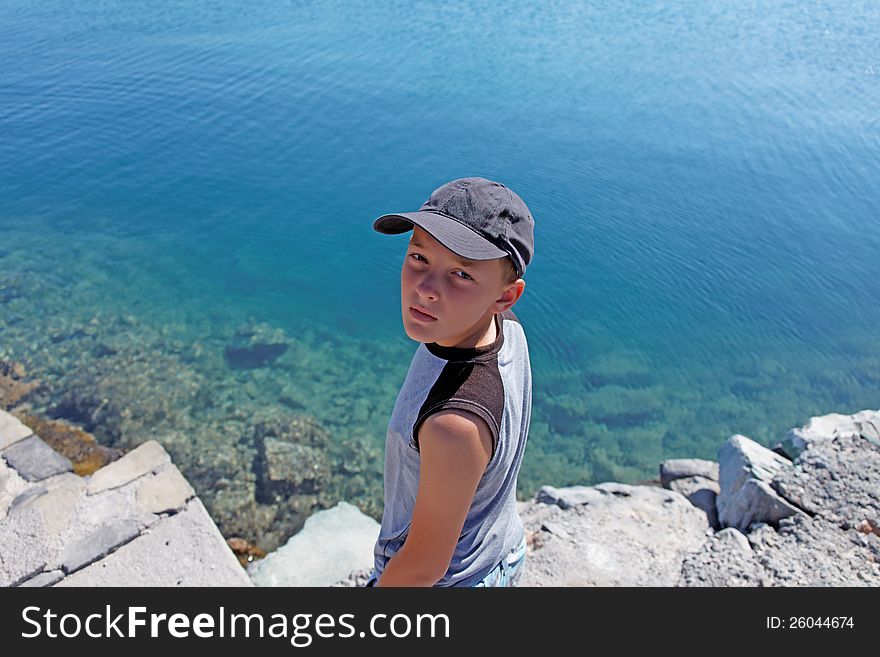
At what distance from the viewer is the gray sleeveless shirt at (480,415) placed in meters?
1.45

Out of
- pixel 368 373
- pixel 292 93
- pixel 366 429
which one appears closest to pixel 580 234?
pixel 368 373

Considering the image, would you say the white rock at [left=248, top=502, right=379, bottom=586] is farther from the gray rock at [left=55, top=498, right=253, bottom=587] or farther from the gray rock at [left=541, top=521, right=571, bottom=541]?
the gray rock at [left=541, top=521, right=571, bottom=541]

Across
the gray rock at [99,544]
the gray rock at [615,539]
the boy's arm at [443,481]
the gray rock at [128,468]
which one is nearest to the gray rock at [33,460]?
the gray rock at [128,468]

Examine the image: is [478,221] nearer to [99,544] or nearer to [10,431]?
[99,544]

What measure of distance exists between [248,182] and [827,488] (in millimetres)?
9813

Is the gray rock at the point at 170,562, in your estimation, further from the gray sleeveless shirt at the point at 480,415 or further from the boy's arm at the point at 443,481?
the boy's arm at the point at 443,481

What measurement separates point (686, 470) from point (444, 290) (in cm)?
520

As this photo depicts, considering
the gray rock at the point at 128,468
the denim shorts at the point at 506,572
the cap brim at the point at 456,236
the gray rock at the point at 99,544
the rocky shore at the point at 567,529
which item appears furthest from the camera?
the gray rock at the point at 128,468

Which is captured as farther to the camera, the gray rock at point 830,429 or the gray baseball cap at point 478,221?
the gray rock at point 830,429

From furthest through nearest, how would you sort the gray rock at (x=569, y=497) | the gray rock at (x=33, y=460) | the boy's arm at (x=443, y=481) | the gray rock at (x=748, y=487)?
1. the gray rock at (x=569, y=497)
2. the gray rock at (x=33, y=460)
3. the gray rock at (x=748, y=487)
4. the boy's arm at (x=443, y=481)

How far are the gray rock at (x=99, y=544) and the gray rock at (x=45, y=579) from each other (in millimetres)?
45

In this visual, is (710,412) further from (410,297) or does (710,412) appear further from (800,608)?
(410,297)

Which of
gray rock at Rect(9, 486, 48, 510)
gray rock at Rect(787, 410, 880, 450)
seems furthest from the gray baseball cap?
gray rock at Rect(787, 410, 880, 450)

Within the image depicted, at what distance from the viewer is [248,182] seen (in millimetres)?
11125
